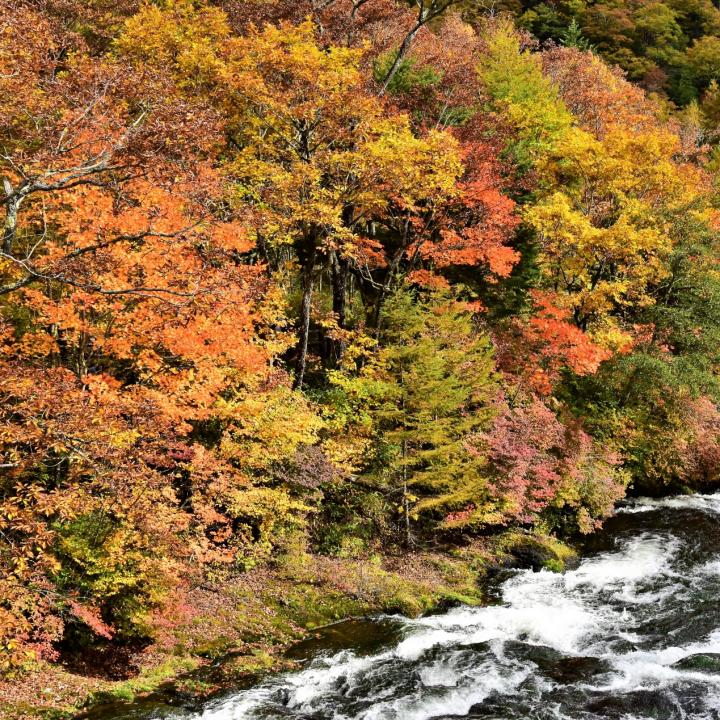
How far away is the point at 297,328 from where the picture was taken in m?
25.1

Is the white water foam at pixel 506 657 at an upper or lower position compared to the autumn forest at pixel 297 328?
lower

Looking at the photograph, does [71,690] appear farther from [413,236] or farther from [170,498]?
[413,236]

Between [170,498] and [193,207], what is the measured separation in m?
6.90

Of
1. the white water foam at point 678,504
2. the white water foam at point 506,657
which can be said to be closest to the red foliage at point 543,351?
the white water foam at point 678,504

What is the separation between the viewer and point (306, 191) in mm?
19172

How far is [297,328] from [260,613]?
12550 mm

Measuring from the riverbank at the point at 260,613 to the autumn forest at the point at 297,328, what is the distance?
9 cm

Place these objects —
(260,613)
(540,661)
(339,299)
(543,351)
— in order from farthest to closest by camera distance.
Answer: (543,351) < (339,299) < (260,613) < (540,661)

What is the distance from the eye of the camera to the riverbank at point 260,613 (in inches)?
438

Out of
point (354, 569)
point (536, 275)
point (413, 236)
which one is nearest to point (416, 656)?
point (354, 569)

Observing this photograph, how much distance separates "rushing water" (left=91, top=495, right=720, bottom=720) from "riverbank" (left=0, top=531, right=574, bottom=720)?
2.66ft

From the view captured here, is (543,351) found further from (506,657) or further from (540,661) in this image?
(506,657)

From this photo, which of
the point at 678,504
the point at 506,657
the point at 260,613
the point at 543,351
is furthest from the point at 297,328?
the point at 678,504

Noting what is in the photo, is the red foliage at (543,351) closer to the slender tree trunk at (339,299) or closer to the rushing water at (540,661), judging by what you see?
the slender tree trunk at (339,299)
